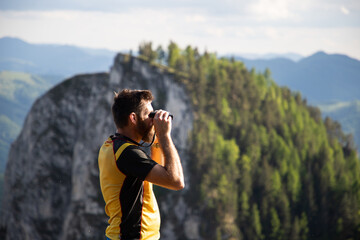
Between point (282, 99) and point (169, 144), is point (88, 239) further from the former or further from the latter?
point (169, 144)

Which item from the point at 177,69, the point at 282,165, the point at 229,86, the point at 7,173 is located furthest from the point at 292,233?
the point at 7,173

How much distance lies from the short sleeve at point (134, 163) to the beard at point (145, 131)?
12.6 inches

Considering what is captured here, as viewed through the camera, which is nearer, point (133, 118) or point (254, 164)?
point (133, 118)

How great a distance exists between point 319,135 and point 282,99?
14761 mm

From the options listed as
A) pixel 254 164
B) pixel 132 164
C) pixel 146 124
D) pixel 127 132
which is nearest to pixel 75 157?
pixel 254 164

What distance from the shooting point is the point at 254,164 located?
94.2 m

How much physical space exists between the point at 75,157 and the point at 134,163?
86776 millimetres

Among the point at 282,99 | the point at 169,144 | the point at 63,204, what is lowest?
the point at 63,204

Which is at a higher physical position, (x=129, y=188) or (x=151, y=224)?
(x=129, y=188)

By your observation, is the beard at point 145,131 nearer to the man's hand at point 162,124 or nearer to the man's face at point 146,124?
the man's face at point 146,124

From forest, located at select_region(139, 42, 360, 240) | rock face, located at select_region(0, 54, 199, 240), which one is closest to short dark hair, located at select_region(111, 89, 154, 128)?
rock face, located at select_region(0, 54, 199, 240)

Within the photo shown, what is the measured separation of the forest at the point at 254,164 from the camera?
85.7m

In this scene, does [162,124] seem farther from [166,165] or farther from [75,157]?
[75,157]

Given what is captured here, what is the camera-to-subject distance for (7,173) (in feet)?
328
